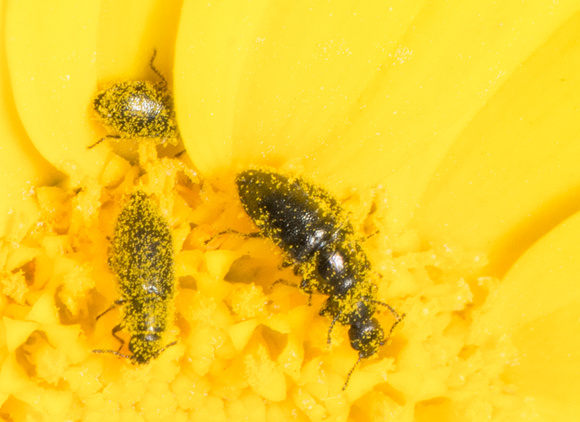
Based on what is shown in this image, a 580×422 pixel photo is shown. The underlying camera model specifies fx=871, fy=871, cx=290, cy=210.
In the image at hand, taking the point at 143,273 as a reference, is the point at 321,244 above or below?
above

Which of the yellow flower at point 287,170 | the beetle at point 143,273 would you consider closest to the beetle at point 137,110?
the yellow flower at point 287,170

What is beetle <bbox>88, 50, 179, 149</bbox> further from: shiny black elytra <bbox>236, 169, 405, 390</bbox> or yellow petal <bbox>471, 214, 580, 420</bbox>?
yellow petal <bbox>471, 214, 580, 420</bbox>

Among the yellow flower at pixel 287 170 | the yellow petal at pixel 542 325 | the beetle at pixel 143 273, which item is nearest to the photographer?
the beetle at pixel 143 273

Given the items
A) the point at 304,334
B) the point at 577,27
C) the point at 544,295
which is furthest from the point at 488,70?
the point at 304,334

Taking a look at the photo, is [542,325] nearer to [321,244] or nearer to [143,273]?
[321,244]

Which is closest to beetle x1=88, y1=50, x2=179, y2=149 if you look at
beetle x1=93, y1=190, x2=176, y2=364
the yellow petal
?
beetle x1=93, y1=190, x2=176, y2=364

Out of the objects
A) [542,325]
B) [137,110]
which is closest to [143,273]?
[137,110]

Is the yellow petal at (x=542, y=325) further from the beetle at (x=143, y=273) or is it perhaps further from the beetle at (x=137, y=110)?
the beetle at (x=137, y=110)
